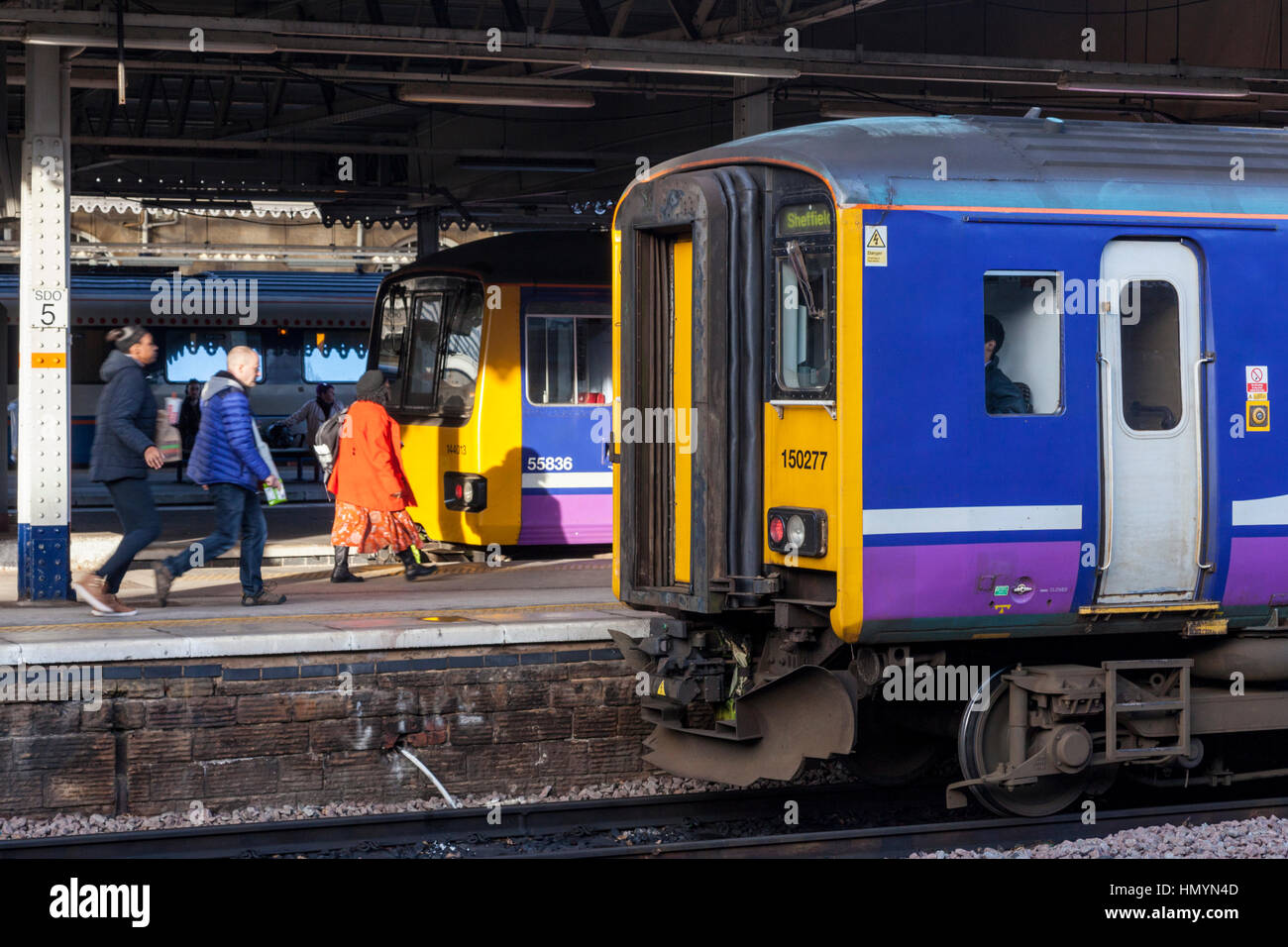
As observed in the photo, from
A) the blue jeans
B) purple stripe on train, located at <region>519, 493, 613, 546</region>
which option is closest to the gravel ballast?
the blue jeans

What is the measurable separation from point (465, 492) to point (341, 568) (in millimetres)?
1768

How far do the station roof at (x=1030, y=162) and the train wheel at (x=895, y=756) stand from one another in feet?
10.1

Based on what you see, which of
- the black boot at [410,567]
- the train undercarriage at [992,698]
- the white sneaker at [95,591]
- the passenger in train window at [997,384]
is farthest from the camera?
the black boot at [410,567]

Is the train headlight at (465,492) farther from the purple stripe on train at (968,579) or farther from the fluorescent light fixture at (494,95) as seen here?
the purple stripe on train at (968,579)

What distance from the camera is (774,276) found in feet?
23.8

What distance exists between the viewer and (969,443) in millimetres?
6949

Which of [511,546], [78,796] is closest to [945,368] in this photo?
[78,796]

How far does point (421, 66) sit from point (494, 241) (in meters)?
2.18

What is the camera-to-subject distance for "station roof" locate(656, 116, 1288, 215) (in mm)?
6969

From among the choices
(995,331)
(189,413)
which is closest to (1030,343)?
(995,331)

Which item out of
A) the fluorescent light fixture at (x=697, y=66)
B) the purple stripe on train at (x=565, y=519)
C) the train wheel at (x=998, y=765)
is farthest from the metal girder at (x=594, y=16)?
the train wheel at (x=998, y=765)

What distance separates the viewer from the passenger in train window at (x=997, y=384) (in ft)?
23.2

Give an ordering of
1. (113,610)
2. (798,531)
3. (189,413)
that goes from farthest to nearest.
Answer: (189,413)
(113,610)
(798,531)

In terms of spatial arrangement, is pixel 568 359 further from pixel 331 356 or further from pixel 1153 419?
pixel 331 356
